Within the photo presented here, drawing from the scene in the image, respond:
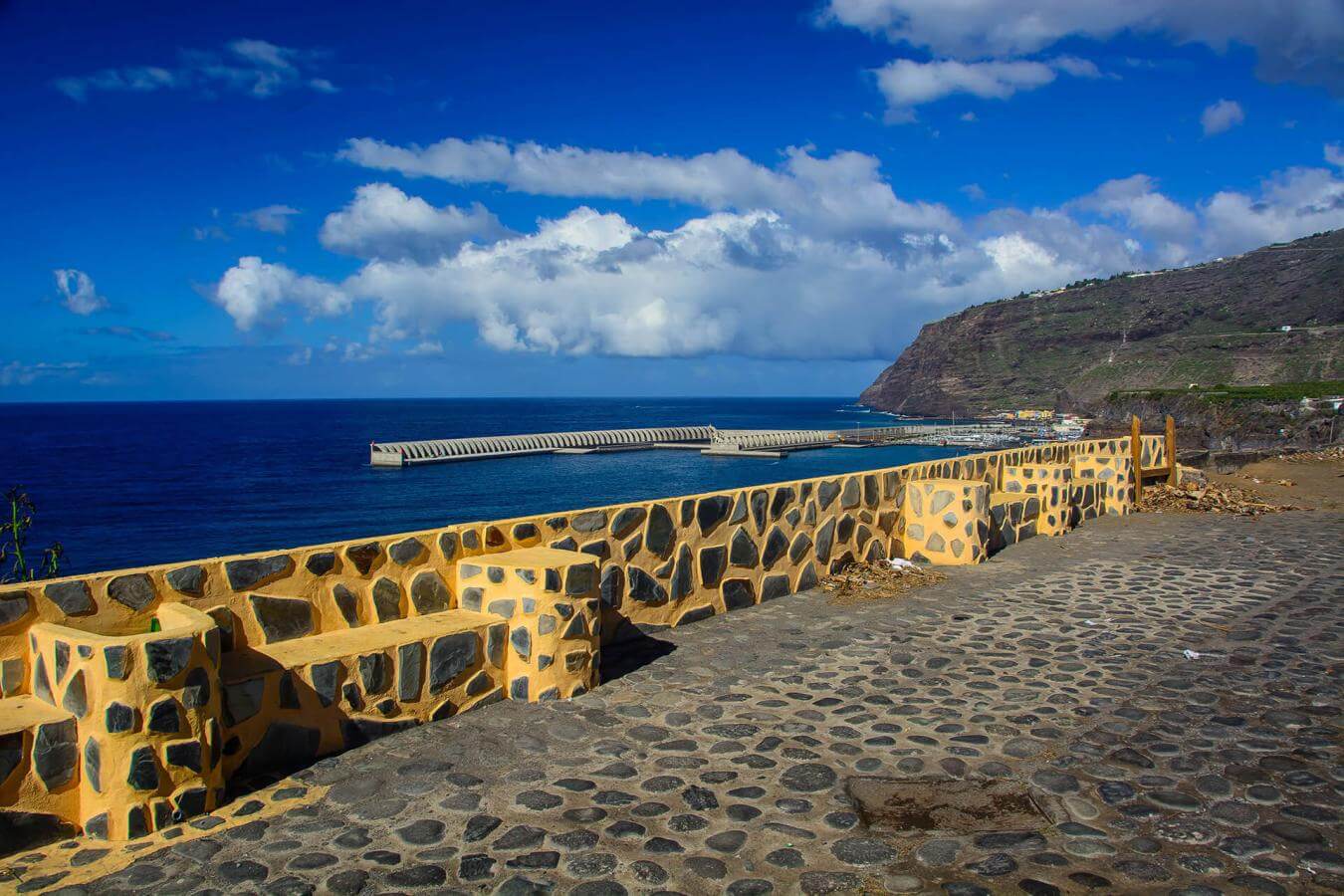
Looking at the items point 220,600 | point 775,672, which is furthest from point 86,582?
point 775,672

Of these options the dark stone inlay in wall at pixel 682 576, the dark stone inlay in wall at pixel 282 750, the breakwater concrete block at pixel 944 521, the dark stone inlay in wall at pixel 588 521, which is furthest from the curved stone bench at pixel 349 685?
the breakwater concrete block at pixel 944 521

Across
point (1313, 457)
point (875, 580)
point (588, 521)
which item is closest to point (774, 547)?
point (875, 580)

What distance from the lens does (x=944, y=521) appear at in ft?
31.2

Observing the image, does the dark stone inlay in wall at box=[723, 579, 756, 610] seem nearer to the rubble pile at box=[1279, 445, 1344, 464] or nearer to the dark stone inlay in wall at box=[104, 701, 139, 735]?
the dark stone inlay in wall at box=[104, 701, 139, 735]

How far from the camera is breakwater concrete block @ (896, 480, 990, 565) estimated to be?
941cm

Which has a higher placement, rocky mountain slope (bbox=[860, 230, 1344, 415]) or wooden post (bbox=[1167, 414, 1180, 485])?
rocky mountain slope (bbox=[860, 230, 1344, 415])

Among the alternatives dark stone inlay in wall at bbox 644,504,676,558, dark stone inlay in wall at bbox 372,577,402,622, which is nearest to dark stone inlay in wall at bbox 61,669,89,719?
dark stone inlay in wall at bbox 372,577,402,622

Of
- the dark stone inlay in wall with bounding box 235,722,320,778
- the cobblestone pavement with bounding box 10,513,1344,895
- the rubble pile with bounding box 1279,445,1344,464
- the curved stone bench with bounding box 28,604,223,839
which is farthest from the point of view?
the rubble pile with bounding box 1279,445,1344,464

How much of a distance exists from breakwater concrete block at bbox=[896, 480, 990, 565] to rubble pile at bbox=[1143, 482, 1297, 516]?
19.3 feet

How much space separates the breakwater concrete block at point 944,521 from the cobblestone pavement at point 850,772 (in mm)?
2319

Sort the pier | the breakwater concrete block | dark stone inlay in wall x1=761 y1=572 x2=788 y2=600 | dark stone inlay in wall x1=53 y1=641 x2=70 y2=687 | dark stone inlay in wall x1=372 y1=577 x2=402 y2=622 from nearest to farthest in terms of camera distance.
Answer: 1. dark stone inlay in wall x1=53 y1=641 x2=70 y2=687
2. dark stone inlay in wall x1=372 y1=577 x2=402 y2=622
3. dark stone inlay in wall x1=761 y1=572 x2=788 y2=600
4. the breakwater concrete block
5. the pier

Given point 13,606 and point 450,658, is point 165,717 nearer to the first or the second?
point 13,606

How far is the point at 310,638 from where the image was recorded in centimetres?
494

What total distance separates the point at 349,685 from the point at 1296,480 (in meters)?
18.0
